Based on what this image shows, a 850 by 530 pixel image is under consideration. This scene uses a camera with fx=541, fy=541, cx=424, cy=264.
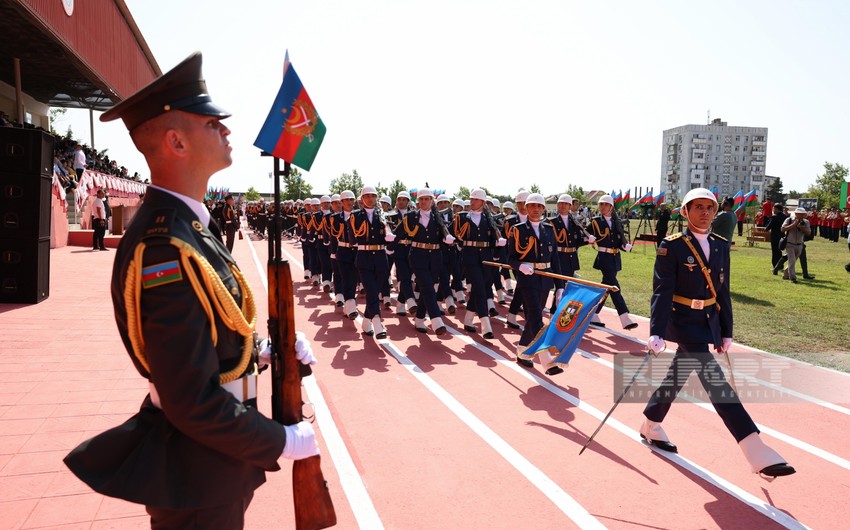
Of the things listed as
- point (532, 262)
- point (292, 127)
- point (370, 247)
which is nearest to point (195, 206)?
point (292, 127)

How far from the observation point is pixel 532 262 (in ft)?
26.6

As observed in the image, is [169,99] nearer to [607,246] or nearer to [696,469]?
[696,469]

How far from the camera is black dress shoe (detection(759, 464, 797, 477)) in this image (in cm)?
384

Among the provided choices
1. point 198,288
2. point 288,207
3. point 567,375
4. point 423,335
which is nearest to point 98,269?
point 423,335

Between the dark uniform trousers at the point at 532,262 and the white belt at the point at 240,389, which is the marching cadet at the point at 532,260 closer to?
the dark uniform trousers at the point at 532,262

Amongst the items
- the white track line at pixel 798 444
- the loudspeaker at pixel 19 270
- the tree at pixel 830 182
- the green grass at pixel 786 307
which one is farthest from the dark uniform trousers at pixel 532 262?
the tree at pixel 830 182

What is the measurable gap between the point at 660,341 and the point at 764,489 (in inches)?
50.9

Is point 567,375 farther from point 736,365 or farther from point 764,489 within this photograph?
point 764,489

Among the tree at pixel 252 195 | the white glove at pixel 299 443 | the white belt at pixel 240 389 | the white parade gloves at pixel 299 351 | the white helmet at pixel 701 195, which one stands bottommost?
the white glove at pixel 299 443

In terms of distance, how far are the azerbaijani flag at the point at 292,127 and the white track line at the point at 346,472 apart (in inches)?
34.5

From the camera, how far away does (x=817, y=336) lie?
886 centimetres

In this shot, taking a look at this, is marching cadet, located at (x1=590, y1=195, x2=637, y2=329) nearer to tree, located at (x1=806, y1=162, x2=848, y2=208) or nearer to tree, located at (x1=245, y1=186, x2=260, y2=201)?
tree, located at (x1=806, y1=162, x2=848, y2=208)

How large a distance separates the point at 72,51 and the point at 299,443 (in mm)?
24061

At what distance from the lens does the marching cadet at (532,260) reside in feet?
25.1
